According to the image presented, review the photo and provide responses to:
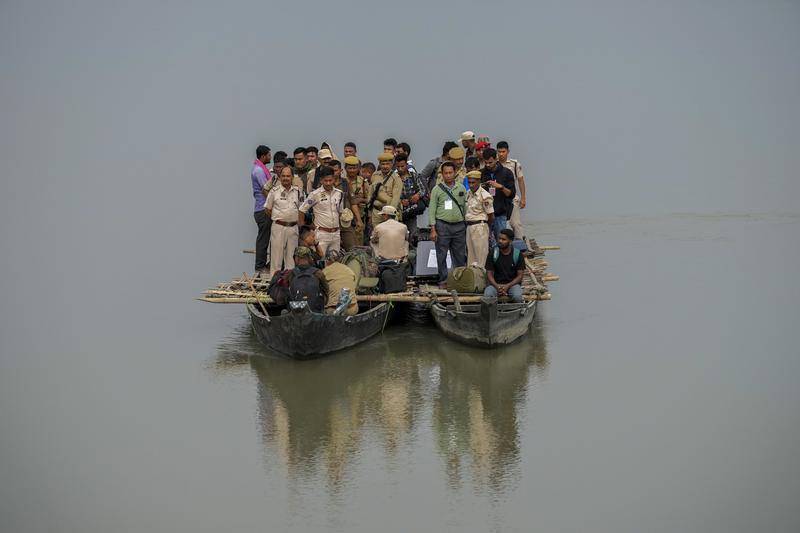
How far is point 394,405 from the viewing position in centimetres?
1280

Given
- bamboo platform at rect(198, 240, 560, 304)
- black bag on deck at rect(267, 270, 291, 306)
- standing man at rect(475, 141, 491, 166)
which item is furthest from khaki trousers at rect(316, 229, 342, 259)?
standing man at rect(475, 141, 491, 166)

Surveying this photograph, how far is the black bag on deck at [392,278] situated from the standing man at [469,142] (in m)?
2.80

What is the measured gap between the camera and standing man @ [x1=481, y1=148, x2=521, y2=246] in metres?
16.4

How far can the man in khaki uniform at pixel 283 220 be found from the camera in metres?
16.3

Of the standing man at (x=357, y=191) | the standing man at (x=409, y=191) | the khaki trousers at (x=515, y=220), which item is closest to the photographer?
the standing man at (x=357, y=191)

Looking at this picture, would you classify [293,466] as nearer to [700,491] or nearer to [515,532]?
[515,532]

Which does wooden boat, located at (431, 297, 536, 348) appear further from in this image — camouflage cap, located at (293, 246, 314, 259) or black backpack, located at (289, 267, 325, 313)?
camouflage cap, located at (293, 246, 314, 259)

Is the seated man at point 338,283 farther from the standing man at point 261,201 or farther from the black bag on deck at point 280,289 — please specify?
the standing man at point 261,201

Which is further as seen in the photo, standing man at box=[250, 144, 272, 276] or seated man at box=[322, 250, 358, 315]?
standing man at box=[250, 144, 272, 276]

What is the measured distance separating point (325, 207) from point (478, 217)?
224 centimetres

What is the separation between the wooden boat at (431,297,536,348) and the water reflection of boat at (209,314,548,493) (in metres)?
0.22

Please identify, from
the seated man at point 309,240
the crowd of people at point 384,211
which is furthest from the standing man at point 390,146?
the seated man at point 309,240

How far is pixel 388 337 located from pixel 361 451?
16.1ft

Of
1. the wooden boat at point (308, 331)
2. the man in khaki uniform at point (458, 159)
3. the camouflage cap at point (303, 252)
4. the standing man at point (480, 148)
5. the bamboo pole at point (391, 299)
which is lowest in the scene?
the wooden boat at point (308, 331)
